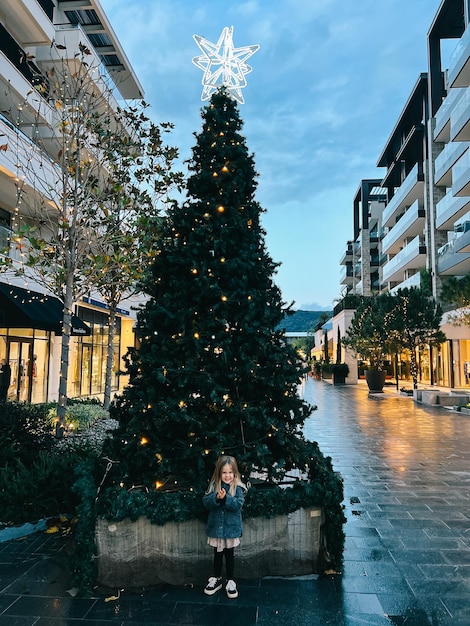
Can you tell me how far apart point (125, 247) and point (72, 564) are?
760 centimetres

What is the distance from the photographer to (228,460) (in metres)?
3.99

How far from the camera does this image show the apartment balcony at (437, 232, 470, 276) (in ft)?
82.6

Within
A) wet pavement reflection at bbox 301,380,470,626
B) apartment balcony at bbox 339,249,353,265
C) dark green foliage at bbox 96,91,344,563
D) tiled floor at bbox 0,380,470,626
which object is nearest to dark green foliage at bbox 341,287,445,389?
wet pavement reflection at bbox 301,380,470,626

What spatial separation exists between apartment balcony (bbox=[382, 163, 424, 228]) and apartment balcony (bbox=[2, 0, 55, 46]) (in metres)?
27.8

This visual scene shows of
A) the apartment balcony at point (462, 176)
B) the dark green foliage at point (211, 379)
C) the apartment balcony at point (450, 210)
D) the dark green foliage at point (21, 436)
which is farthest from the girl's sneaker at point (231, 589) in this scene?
the apartment balcony at point (450, 210)

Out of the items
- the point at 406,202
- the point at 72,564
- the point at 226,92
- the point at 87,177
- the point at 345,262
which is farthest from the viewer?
the point at 345,262

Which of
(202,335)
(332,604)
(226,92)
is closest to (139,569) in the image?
(332,604)

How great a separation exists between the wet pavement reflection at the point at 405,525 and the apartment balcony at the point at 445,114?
70.2ft

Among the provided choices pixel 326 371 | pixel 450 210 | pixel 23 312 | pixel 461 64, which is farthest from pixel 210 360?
pixel 326 371

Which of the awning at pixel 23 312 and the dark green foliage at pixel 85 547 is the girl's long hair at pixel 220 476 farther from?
the awning at pixel 23 312

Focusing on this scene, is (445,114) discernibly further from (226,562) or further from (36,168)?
(226,562)

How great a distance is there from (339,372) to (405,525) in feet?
104

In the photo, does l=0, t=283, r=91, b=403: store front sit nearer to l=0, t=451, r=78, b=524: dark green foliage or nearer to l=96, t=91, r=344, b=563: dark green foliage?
l=0, t=451, r=78, b=524: dark green foliage

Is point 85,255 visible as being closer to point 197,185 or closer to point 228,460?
point 197,185
